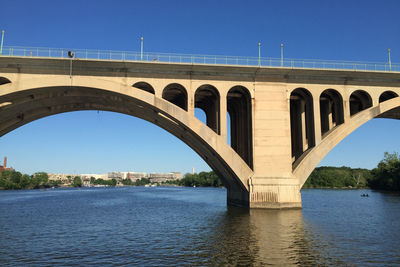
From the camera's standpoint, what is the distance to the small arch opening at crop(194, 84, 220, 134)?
34625 millimetres

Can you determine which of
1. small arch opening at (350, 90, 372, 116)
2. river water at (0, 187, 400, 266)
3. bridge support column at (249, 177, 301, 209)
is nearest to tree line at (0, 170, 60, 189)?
river water at (0, 187, 400, 266)

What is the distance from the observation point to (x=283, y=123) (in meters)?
33.6

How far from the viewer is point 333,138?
34344 millimetres

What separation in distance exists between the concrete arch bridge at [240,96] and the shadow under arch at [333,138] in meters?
0.10

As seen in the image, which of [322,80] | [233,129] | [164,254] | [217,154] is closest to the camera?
[164,254]

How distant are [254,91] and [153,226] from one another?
17.3 metres

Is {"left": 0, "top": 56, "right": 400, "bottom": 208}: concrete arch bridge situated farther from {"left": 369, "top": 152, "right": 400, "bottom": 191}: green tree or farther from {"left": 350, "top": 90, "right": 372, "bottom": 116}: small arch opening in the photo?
{"left": 369, "top": 152, "right": 400, "bottom": 191}: green tree

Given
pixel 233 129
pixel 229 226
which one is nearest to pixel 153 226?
pixel 229 226

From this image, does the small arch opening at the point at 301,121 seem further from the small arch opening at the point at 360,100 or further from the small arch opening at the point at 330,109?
the small arch opening at the point at 360,100

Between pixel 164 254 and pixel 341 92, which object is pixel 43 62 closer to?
pixel 164 254

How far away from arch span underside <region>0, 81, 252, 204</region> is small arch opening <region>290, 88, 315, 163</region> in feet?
28.4

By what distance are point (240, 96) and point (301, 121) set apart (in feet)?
26.7

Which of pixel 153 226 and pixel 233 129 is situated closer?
pixel 153 226

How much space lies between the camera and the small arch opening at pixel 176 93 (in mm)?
33856
